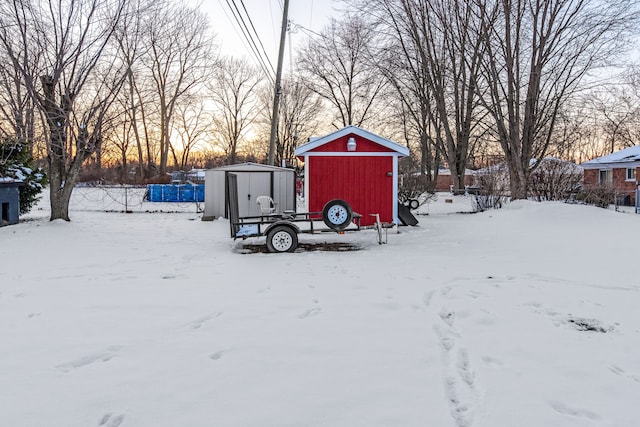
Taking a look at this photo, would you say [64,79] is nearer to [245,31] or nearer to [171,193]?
[245,31]

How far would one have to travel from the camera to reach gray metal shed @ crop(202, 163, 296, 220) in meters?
14.3

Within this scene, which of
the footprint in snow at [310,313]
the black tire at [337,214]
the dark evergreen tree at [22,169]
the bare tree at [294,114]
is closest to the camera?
the footprint in snow at [310,313]

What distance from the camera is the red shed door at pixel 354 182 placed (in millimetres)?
10312

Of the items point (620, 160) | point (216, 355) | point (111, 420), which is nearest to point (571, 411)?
point (216, 355)

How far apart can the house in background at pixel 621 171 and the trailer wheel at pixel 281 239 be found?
20885mm

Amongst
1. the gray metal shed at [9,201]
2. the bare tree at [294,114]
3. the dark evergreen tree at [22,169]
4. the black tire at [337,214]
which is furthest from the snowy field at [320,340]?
the bare tree at [294,114]

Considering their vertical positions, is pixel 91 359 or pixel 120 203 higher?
pixel 120 203

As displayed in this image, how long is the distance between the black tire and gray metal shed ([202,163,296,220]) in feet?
19.7

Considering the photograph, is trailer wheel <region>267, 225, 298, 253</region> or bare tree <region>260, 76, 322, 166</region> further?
bare tree <region>260, 76, 322, 166</region>

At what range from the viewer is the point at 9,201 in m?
11.3

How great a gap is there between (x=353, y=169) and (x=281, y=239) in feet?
10.7

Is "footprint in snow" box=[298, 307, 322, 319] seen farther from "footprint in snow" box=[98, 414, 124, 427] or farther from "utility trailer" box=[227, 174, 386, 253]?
"utility trailer" box=[227, 174, 386, 253]

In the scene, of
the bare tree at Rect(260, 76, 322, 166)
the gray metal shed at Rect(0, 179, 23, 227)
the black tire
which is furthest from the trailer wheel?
the bare tree at Rect(260, 76, 322, 166)

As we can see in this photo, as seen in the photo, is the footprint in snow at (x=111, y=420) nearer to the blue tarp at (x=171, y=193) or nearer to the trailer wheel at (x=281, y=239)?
the trailer wheel at (x=281, y=239)
